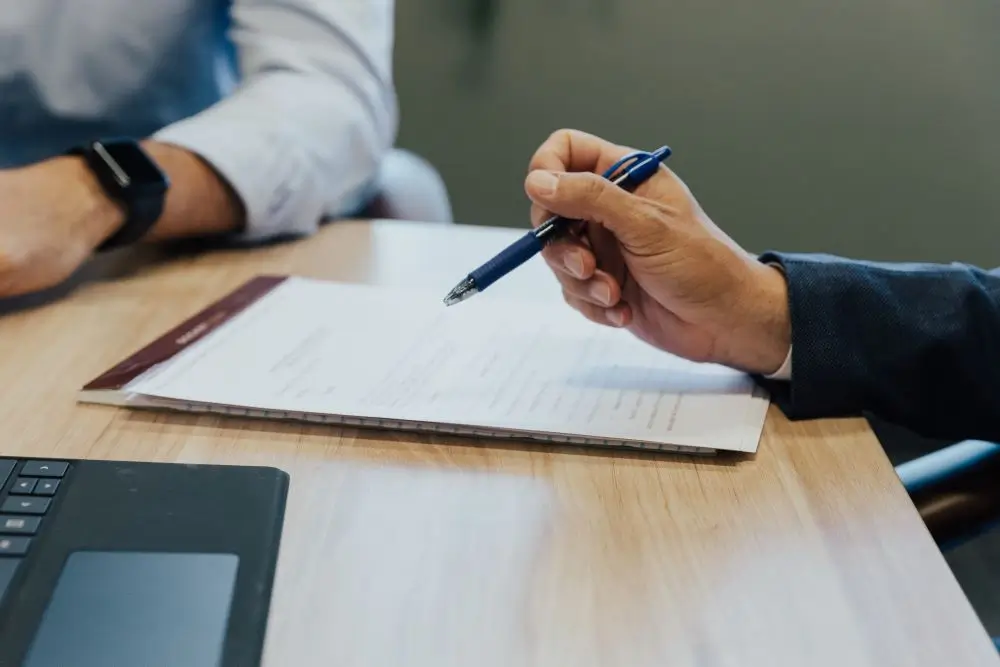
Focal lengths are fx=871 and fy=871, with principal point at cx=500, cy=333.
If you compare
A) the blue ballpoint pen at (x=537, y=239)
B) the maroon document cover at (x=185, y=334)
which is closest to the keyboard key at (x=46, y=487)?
the maroon document cover at (x=185, y=334)

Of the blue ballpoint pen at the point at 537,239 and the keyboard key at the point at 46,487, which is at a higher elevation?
the blue ballpoint pen at the point at 537,239

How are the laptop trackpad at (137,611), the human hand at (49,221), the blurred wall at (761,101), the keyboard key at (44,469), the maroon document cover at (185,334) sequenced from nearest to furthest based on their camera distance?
the laptop trackpad at (137,611)
the keyboard key at (44,469)
the maroon document cover at (185,334)
the human hand at (49,221)
the blurred wall at (761,101)

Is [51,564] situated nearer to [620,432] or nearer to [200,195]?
[620,432]

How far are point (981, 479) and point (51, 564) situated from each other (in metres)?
0.52

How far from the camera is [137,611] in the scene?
1.12 ft

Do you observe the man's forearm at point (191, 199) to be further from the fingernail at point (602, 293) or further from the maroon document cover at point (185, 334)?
the fingernail at point (602, 293)

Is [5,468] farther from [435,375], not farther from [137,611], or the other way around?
[435,375]

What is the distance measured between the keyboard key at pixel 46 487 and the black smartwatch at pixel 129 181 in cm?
37

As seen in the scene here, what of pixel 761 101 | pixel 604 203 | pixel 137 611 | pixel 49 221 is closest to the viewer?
pixel 137 611

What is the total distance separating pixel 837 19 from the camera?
5.08 feet

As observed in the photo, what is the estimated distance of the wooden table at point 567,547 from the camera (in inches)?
13.6

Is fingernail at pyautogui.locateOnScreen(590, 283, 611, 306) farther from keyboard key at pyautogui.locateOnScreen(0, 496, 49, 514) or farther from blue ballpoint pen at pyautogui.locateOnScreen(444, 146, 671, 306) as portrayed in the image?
keyboard key at pyautogui.locateOnScreen(0, 496, 49, 514)

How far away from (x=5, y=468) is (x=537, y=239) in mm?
336

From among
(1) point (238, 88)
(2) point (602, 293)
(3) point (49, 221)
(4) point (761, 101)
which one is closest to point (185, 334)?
(3) point (49, 221)
